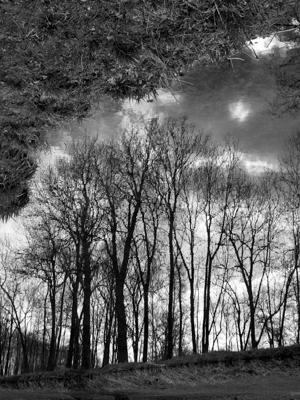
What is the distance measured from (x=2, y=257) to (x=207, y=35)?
3393 cm

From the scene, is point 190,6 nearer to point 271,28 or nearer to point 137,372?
point 271,28

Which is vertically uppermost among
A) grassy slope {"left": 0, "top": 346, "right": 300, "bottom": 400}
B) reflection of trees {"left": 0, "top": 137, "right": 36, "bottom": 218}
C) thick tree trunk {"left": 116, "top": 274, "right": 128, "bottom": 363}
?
reflection of trees {"left": 0, "top": 137, "right": 36, "bottom": 218}

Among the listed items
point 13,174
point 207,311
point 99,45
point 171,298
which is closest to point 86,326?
point 171,298

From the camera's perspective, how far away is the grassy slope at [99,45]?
11.0ft

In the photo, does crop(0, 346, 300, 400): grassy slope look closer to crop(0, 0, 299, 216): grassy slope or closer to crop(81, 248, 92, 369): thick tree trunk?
crop(81, 248, 92, 369): thick tree trunk

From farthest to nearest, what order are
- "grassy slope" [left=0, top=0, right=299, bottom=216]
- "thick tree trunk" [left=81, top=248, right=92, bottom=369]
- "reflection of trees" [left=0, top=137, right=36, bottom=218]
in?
"thick tree trunk" [left=81, top=248, right=92, bottom=369]
"reflection of trees" [left=0, top=137, right=36, bottom=218]
"grassy slope" [left=0, top=0, right=299, bottom=216]

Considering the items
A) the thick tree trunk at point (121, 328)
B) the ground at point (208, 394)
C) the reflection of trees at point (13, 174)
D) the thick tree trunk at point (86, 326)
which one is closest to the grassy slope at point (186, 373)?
the ground at point (208, 394)

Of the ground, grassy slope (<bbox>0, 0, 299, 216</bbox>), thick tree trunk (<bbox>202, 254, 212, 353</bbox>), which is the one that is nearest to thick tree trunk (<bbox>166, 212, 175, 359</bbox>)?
thick tree trunk (<bbox>202, 254, 212, 353</bbox>)

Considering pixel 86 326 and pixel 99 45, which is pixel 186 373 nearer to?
pixel 86 326

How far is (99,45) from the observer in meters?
3.73

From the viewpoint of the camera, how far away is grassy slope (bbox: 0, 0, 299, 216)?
3355mm

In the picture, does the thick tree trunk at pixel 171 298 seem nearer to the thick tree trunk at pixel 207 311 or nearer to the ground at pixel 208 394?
the thick tree trunk at pixel 207 311

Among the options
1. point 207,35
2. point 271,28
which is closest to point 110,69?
point 207,35

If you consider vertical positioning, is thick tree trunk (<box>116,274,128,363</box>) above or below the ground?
above
